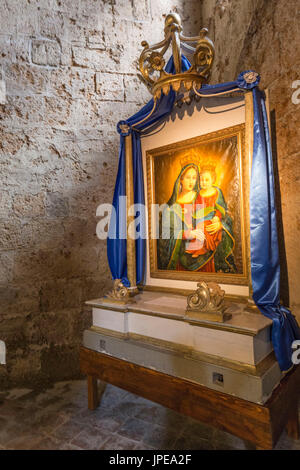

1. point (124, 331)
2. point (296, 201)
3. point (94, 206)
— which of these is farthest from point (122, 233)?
point (296, 201)

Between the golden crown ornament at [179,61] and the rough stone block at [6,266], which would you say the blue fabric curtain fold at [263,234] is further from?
the rough stone block at [6,266]

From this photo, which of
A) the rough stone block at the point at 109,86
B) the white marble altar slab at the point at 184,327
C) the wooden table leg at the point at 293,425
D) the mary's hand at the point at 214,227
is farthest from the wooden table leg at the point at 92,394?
the rough stone block at the point at 109,86

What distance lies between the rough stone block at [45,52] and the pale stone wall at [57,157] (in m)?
0.01

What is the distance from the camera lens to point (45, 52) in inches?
138

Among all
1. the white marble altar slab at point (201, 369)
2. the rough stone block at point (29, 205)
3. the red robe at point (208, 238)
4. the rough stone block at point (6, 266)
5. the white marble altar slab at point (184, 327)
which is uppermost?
the rough stone block at point (29, 205)

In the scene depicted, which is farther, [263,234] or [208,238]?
[208,238]

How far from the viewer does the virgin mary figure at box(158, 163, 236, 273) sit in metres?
2.63

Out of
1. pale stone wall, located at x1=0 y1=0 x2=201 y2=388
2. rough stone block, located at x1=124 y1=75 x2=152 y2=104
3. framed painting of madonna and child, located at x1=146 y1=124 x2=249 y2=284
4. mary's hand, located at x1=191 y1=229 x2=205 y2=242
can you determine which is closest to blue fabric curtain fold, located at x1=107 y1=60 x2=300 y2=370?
framed painting of madonna and child, located at x1=146 y1=124 x2=249 y2=284

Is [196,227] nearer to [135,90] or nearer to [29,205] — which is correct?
[29,205]

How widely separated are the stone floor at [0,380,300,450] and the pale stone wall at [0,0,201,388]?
62 centimetres

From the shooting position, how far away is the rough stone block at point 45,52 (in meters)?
3.48

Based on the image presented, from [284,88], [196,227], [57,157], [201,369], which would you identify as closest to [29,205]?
[57,157]

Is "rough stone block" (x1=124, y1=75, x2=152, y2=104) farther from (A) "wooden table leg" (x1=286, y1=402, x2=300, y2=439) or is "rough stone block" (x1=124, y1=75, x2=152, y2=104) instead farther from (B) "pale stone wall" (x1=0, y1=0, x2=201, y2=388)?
(A) "wooden table leg" (x1=286, y1=402, x2=300, y2=439)

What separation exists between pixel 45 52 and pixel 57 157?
131cm
